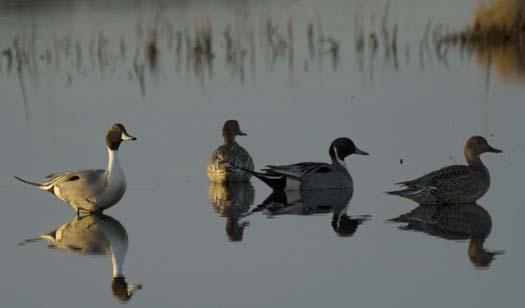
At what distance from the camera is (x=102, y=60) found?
20797 mm

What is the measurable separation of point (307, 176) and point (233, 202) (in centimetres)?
78

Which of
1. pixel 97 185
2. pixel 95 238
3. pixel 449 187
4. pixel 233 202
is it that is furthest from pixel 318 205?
pixel 95 238

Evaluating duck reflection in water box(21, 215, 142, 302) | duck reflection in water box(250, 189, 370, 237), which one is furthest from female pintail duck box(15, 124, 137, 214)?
duck reflection in water box(250, 189, 370, 237)

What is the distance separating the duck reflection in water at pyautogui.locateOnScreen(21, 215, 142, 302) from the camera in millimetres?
9164

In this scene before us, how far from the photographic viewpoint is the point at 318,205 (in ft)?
36.8

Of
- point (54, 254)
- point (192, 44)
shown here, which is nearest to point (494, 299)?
point (54, 254)

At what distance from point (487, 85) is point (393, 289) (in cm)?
948

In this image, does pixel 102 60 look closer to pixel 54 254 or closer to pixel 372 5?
pixel 372 5

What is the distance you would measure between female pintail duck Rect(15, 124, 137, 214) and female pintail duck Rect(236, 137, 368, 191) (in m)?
1.55

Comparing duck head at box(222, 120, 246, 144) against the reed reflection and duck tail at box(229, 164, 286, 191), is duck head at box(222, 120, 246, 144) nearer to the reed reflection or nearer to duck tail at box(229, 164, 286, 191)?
duck tail at box(229, 164, 286, 191)

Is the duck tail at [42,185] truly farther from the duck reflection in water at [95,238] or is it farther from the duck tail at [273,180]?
the duck tail at [273,180]

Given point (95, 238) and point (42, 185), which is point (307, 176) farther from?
point (95, 238)

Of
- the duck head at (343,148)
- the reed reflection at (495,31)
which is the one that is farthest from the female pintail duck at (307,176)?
the reed reflection at (495,31)

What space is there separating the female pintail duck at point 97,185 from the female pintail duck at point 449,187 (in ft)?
7.16
